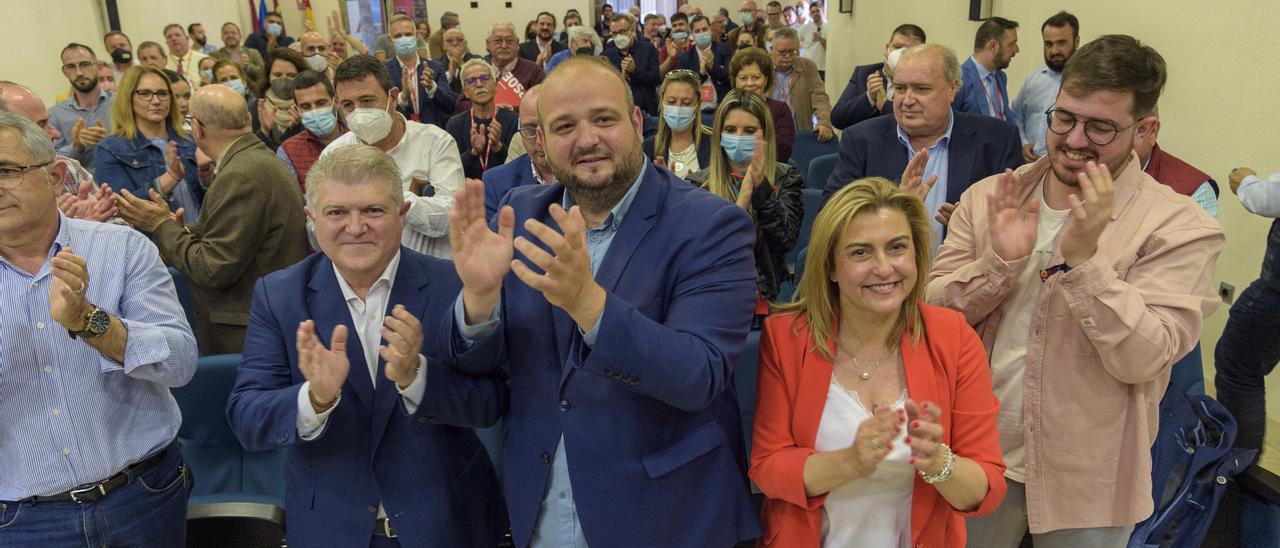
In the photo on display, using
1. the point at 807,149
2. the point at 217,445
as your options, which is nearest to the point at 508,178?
the point at 217,445

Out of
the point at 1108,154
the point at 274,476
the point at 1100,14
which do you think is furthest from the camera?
the point at 1100,14

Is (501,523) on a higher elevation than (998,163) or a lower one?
lower

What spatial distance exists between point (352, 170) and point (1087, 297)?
1.53 meters

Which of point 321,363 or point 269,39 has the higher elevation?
point 269,39

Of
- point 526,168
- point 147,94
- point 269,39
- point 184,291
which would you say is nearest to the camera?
point 526,168

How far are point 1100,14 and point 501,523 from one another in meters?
4.74

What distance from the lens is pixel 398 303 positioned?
1792mm

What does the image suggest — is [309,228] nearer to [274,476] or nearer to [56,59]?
[274,476]

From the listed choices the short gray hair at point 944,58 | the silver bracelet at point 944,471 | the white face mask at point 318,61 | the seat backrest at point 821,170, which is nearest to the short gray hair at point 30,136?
the silver bracelet at point 944,471

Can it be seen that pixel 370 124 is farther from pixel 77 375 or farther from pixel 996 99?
pixel 996 99

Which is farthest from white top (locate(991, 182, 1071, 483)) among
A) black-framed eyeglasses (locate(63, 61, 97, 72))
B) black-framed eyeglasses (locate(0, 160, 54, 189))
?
black-framed eyeglasses (locate(63, 61, 97, 72))

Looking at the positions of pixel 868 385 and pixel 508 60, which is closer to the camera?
pixel 868 385

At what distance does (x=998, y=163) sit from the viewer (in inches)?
116

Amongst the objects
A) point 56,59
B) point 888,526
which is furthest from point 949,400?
point 56,59
